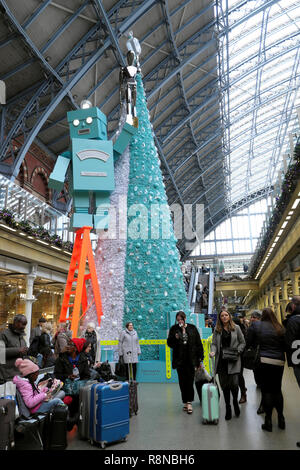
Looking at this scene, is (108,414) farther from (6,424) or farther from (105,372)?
(105,372)

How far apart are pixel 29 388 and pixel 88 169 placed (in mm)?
4922

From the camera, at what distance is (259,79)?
2638 cm

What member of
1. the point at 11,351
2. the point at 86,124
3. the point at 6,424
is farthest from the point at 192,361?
the point at 86,124

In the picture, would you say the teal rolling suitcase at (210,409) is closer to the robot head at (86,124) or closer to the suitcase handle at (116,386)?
the suitcase handle at (116,386)

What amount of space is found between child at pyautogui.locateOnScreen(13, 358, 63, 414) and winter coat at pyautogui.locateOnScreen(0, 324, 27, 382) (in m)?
0.29

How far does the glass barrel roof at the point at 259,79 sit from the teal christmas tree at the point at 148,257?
575 inches

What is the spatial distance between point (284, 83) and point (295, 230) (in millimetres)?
21805

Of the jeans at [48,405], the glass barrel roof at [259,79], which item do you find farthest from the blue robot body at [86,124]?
the glass barrel roof at [259,79]

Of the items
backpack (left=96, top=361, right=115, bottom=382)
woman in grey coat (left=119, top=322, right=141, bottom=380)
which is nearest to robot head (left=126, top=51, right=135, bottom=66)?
woman in grey coat (left=119, top=322, right=141, bottom=380)

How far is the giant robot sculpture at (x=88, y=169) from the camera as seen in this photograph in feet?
24.3

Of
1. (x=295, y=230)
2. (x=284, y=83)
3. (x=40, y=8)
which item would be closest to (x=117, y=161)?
(x=295, y=230)

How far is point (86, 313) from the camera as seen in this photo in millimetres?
7473

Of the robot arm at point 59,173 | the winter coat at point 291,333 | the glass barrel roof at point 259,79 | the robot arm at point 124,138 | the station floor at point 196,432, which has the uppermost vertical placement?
the glass barrel roof at point 259,79

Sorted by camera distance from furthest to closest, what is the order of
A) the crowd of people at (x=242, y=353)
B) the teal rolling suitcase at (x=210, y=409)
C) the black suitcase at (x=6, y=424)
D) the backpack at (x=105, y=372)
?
1. the backpack at (x=105, y=372)
2. the teal rolling suitcase at (x=210, y=409)
3. the crowd of people at (x=242, y=353)
4. the black suitcase at (x=6, y=424)
